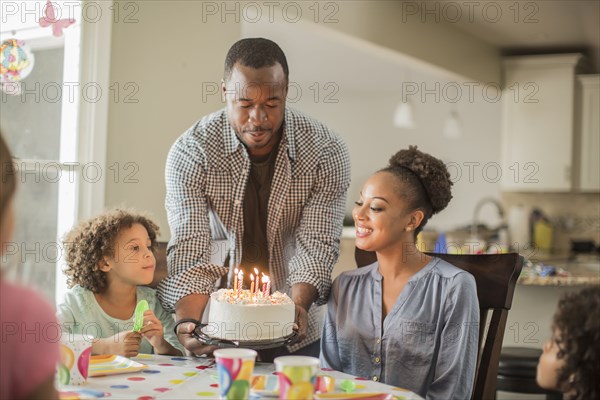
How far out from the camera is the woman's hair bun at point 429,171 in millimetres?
2203

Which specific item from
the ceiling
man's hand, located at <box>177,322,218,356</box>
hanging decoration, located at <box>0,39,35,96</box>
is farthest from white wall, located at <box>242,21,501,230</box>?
man's hand, located at <box>177,322,218,356</box>

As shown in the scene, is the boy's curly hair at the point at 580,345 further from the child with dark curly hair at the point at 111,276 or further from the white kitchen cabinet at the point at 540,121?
the white kitchen cabinet at the point at 540,121

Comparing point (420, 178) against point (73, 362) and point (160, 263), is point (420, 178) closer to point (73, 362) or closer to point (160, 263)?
point (160, 263)

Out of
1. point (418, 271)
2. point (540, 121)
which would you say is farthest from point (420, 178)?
point (540, 121)

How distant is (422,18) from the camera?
552 cm

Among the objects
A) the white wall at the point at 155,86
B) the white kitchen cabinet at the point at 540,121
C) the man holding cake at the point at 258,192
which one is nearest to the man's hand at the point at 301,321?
the man holding cake at the point at 258,192

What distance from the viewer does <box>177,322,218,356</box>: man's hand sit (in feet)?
6.09

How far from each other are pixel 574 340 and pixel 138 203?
219cm

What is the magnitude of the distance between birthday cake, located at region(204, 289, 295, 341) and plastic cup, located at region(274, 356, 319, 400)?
0.39 metres

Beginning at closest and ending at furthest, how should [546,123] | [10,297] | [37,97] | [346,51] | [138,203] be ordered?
1. [10,297]
2. [37,97]
3. [138,203]
4. [546,123]
5. [346,51]

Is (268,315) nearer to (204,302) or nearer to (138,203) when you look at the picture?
(204,302)

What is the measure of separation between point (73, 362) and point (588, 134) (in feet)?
19.5

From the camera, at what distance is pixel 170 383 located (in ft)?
5.31

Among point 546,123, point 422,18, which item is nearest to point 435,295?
point 422,18
